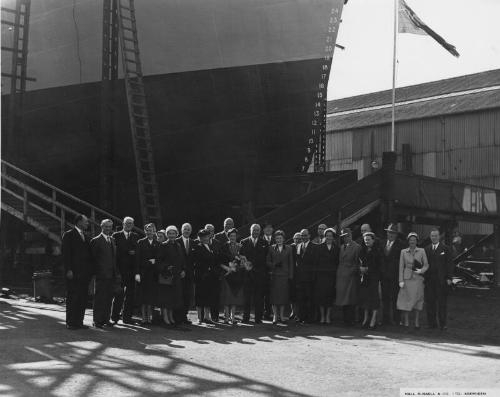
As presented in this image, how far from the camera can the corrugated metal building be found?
88.1ft

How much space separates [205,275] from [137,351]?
2669mm

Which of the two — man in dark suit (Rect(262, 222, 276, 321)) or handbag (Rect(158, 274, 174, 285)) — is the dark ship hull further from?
handbag (Rect(158, 274, 174, 285))

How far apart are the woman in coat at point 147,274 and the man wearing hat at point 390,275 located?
3.33 meters

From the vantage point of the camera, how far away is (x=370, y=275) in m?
9.41

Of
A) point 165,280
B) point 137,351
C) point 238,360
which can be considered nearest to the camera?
point 238,360

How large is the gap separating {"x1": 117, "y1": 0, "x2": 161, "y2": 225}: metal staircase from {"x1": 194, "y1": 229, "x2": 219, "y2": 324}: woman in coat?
351 cm

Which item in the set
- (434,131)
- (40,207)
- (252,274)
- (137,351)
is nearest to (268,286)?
(252,274)

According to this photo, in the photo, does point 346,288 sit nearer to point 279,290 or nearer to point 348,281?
point 348,281

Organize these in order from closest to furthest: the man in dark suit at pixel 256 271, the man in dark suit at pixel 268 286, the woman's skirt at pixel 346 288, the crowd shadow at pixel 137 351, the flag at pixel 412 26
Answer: the crowd shadow at pixel 137 351, the woman's skirt at pixel 346 288, the man in dark suit at pixel 256 271, the man in dark suit at pixel 268 286, the flag at pixel 412 26

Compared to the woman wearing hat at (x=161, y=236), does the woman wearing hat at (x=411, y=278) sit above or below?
below

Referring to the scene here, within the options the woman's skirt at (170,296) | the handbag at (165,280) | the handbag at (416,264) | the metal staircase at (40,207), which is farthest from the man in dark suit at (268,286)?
the metal staircase at (40,207)

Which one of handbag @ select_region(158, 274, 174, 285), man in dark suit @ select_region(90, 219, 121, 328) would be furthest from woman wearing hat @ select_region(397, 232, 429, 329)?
man in dark suit @ select_region(90, 219, 121, 328)

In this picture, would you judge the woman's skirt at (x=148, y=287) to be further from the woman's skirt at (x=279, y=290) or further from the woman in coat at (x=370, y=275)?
the woman in coat at (x=370, y=275)

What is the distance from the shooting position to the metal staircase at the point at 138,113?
13078 mm
